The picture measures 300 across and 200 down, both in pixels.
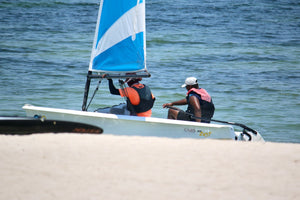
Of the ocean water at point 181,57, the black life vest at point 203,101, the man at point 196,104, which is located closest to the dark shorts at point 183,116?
the man at point 196,104

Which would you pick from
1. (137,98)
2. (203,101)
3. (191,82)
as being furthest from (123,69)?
(203,101)

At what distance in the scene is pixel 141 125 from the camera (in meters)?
6.28

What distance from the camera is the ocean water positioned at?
1123 cm

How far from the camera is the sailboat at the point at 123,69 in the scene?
6.25 m

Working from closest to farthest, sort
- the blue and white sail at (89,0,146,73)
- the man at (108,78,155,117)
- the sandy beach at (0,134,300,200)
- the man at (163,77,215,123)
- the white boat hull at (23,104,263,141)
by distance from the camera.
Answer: the sandy beach at (0,134,300,200), the white boat hull at (23,104,263,141), the man at (108,78,155,117), the man at (163,77,215,123), the blue and white sail at (89,0,146,73)

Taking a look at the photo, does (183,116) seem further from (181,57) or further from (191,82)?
(181,57)

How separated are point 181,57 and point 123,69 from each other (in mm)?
10997

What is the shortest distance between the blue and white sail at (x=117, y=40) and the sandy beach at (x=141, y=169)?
57.9 inches

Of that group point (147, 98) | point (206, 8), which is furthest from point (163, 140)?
point (206, 8)

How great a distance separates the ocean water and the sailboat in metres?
3.10

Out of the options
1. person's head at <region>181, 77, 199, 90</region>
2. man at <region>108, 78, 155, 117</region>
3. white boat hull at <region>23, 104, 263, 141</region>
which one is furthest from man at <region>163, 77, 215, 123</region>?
man at <region>108, 78, 155, 117</region>

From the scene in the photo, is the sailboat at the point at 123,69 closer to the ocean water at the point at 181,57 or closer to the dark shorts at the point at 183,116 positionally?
the dark shorts at the point at 183,116

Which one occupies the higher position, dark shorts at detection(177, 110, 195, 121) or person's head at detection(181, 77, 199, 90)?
person's head at detection(181, 77, 199, 90)

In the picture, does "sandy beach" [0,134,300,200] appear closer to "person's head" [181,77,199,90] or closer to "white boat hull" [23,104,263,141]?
"white boat hull" [23,104,263,141]
